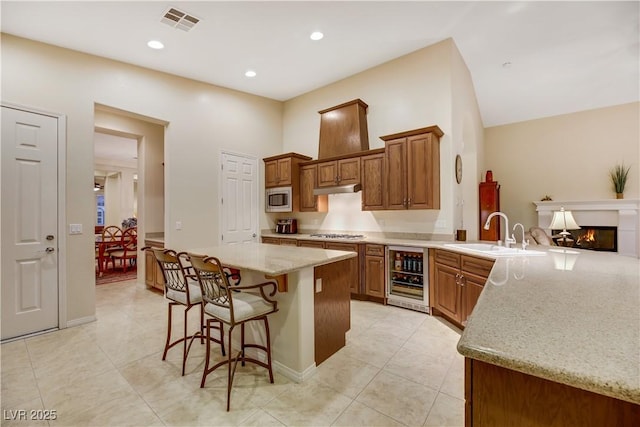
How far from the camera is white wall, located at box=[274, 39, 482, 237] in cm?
371

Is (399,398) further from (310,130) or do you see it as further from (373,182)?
(310,130)

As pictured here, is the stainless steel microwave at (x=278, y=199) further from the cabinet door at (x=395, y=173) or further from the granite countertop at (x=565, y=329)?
the granite countertop at (x=565, y=329)

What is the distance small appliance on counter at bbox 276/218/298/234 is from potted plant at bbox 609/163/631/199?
6.10 metres

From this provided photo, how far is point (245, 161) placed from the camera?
506 cm

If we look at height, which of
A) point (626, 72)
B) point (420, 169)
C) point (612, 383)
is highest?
point (626, 72)

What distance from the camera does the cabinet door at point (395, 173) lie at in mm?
3770

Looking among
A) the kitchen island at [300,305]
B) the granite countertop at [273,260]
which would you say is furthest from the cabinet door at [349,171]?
the kitchen island at [300,305]

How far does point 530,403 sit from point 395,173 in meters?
3.26

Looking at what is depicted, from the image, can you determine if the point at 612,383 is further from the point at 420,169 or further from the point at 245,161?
the point at 245,161

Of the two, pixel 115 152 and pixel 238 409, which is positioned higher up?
pixel 115 152

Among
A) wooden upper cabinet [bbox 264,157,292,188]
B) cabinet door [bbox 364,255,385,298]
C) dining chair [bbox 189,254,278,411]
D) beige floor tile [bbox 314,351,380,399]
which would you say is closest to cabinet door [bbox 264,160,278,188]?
wooden upper cabinet [bbox 264,157,292,188]

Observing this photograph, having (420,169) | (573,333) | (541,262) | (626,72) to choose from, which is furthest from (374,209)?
(626,72)

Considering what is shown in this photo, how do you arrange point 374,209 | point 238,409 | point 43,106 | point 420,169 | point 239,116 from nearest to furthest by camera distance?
point 238,409, point 43,106, point 420,169, point 374,209, point 239,116

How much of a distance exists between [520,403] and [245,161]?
4907 millimetres
